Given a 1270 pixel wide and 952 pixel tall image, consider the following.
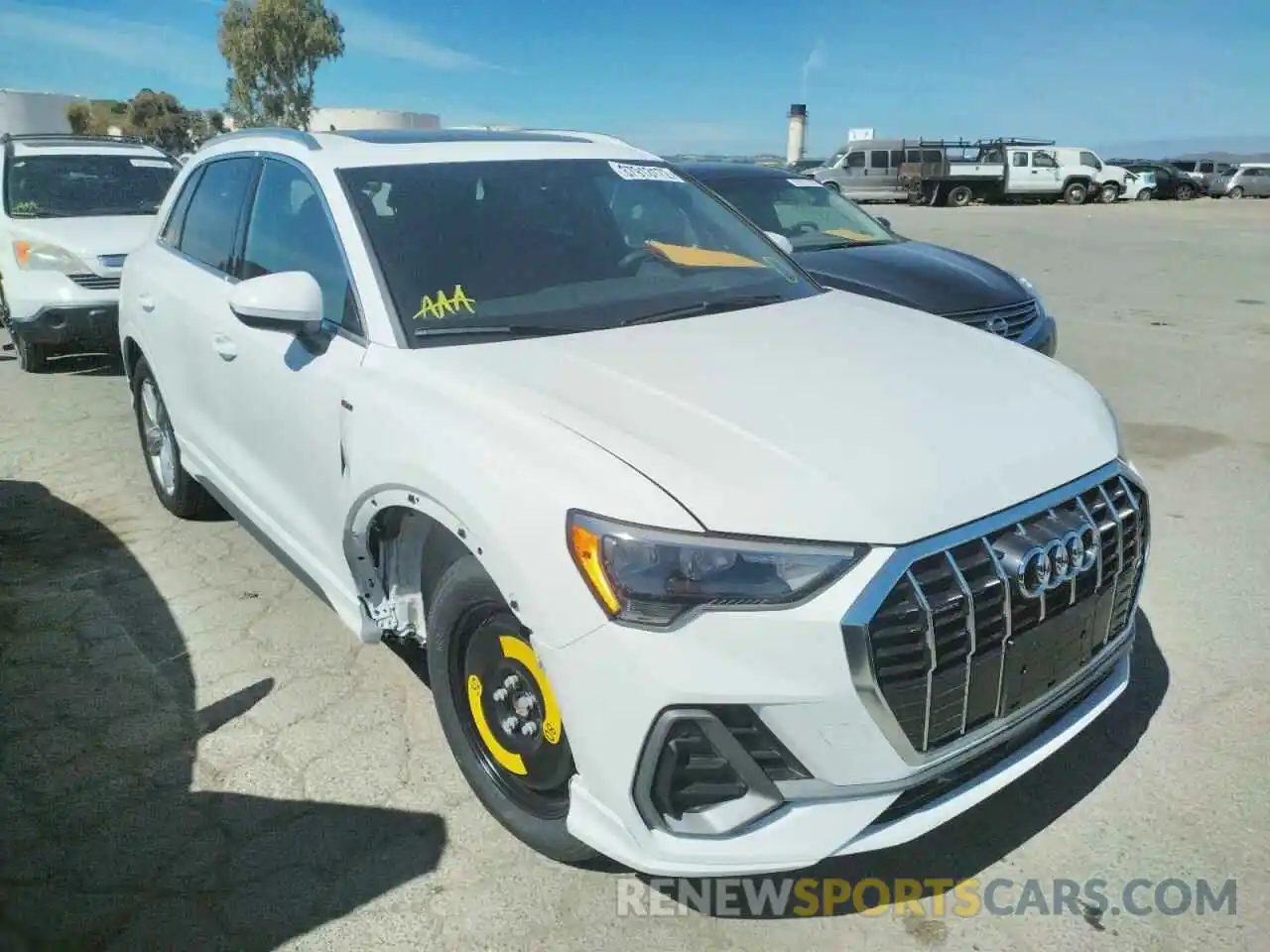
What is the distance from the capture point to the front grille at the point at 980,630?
6.66ft

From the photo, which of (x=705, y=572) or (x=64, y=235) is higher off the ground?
(x=64, y=235)

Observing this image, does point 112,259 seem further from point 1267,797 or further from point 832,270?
point 1267,797

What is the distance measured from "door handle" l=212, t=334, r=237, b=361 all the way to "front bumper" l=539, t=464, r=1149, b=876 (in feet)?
6.81

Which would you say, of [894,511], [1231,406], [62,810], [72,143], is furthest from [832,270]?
[72,143]

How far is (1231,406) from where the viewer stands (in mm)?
6992

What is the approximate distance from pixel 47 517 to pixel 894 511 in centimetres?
458

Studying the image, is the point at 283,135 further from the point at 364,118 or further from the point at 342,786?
the point at 364,118

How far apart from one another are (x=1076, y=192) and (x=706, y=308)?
3785 centimetres

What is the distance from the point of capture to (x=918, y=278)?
640 cm

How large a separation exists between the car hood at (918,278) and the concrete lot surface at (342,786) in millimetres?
1737

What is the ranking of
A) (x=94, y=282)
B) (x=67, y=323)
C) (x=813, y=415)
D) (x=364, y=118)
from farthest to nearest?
(x=364, y=118), (x=94, y=282), (x=67, y=323), (x=813, y=415)

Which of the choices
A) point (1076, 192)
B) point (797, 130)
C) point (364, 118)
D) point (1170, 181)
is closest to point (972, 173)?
point (1076, 192)

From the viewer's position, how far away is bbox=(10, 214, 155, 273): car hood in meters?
7.84

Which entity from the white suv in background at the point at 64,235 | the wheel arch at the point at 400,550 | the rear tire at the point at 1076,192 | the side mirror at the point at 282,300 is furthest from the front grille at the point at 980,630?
the rear tire at the point at 1076,192
